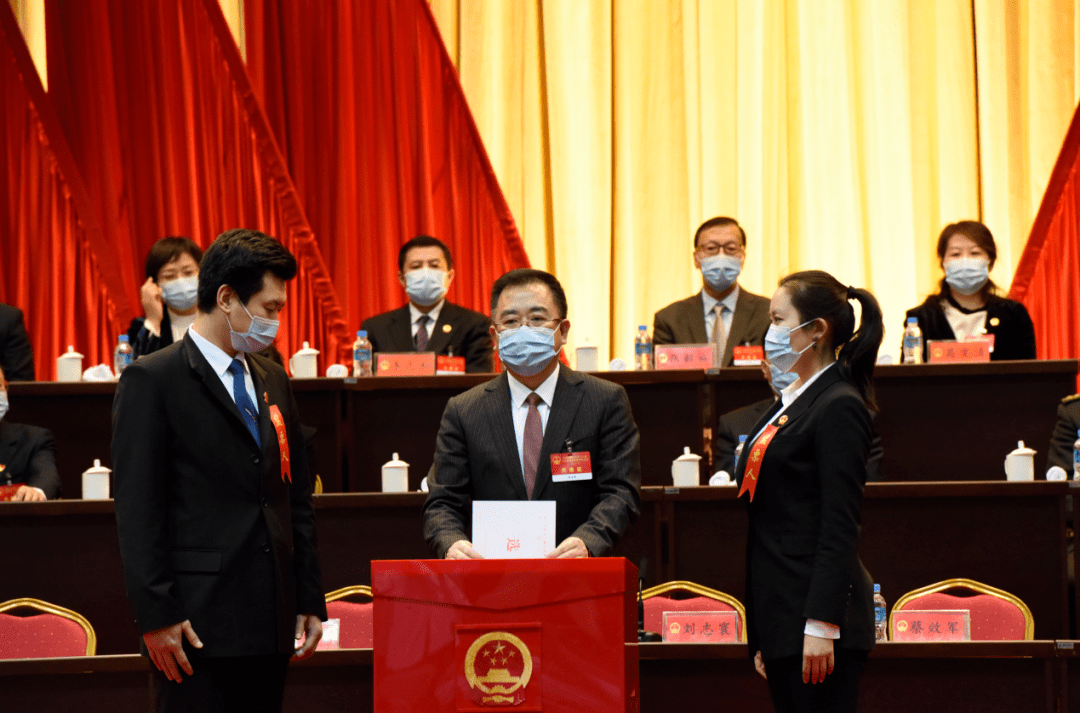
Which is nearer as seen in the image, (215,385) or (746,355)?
(215,385)

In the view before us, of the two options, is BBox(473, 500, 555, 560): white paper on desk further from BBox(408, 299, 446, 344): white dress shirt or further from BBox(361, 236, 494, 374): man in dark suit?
BBox(408, 299, 446, 344): white dress shirt

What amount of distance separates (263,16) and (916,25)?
360cm

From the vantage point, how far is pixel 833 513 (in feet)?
7.34

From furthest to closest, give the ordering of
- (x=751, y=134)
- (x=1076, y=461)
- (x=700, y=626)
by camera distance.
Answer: (x=751, y=134), (x=1076, y=461), (x=700, y=626)

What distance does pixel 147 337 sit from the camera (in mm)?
4762

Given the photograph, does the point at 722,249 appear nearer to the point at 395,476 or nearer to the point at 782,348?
the point at 395,476

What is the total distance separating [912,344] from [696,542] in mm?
1352

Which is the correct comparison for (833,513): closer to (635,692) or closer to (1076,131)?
(635,692)

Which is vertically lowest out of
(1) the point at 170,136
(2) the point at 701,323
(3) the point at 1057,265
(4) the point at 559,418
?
(4) the point at 559,418

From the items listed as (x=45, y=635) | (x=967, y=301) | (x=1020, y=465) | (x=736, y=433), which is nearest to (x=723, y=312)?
(x=967, y=301)

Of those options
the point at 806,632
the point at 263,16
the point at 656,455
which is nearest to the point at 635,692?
the point at 806,632

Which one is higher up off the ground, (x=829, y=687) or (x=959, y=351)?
(x=959, y=351)

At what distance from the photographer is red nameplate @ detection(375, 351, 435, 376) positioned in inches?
179

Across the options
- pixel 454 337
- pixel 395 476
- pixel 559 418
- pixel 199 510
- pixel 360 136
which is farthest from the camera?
pixel 360 136
